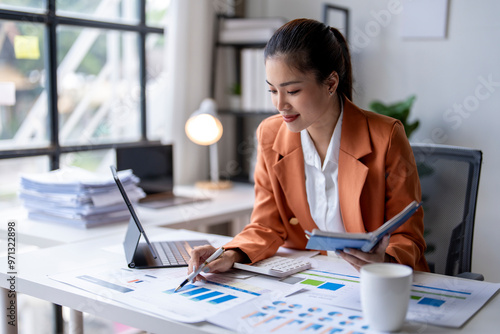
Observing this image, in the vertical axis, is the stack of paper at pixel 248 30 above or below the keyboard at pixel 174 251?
above

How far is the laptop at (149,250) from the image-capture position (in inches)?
59.3

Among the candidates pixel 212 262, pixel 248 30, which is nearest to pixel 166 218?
pixel 212 262

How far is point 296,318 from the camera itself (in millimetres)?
1129

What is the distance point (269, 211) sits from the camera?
1697 millimetres

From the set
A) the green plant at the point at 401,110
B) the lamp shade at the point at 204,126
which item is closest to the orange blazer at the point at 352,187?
the lamp shade at the point at 204,126

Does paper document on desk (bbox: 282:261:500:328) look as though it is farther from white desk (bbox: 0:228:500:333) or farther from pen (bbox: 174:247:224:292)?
pen (bbox: 174:247:224:292)

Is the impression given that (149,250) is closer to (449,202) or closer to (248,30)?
(449,202)

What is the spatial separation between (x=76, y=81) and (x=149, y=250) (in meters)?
1.59

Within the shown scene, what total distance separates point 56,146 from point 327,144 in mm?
1517

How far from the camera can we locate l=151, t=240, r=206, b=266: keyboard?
60.4 inches

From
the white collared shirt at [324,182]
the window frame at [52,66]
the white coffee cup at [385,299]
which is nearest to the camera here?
the white coffee cup at [385,299]

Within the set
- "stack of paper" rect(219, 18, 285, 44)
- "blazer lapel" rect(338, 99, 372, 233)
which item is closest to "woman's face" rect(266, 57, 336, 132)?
"blazer lapel" rect(338, 99, 372, 233)

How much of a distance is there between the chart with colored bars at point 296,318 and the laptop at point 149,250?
15.2 inches

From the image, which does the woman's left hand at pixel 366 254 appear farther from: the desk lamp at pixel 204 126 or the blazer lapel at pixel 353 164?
the desk lamp at pixel 204 126
